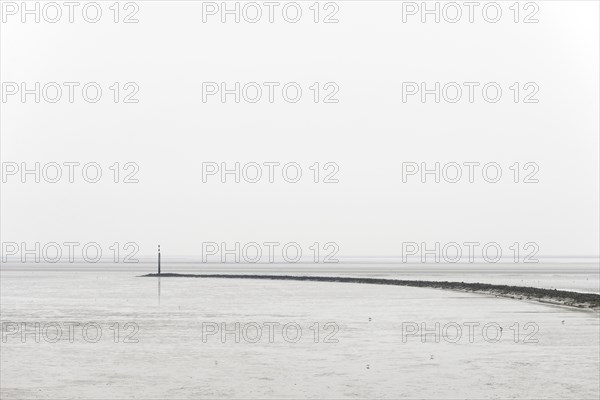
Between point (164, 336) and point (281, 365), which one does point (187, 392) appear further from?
point (164, 336)

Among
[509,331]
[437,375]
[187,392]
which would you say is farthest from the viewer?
[509,331]

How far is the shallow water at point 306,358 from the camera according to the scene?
73.2 ft

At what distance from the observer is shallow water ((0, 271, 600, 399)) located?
22297 millimetres

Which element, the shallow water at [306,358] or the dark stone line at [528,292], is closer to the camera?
the shallow water at [306,358]

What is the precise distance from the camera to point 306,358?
28.3 metres

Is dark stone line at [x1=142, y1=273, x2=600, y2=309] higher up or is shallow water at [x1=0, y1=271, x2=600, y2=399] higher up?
shallow water at [x1=0, y1=271, x2=600, y2=399]

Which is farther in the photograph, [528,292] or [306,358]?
[528,292]

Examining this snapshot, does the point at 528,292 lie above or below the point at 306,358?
below

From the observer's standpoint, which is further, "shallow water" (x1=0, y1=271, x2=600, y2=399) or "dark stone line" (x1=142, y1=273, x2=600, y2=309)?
"dark stone line" (x1=142, y1=273, x2=600, y2=309)

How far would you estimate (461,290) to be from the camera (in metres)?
82.1

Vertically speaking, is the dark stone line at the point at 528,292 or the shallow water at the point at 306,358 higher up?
the shallow water at the point at 306,358

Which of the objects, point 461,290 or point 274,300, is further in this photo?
point 461,290

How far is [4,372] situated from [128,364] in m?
3.82

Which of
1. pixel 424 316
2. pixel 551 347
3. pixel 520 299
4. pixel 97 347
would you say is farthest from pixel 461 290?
pixel 97 347
